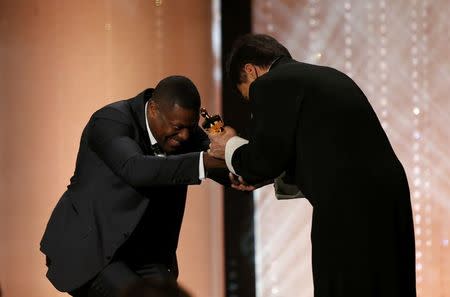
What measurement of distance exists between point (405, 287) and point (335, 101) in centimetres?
57

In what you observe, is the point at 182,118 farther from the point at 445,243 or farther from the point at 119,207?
the point at 445,243

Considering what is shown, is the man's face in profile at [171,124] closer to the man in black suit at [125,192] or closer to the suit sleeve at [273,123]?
the man in black suit at [125,192]

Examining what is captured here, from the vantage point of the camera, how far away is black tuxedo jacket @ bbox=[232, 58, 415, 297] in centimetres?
237

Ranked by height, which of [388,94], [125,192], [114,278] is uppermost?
[388,94]

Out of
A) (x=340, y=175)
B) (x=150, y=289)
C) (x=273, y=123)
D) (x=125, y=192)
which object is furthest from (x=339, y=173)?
(x=150, y=289)

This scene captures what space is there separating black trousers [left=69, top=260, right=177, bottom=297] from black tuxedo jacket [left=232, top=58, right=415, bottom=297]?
26.2 inches

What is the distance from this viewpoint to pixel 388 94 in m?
4.66

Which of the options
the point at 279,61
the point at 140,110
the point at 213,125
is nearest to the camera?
the point at 279,61

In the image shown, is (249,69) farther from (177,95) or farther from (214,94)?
(214,94)

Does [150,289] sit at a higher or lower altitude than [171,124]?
lower

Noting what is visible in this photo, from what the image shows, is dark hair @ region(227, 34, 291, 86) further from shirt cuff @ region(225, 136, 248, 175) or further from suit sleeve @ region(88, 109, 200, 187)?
suit sleeve @ region(88, 109, 200, 187)

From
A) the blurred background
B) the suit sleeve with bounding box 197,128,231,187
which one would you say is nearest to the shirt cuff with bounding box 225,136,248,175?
the suit sleeve with bounding box 197,128,231,187

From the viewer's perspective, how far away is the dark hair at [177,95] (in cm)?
289

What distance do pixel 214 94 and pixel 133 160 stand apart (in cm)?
184
